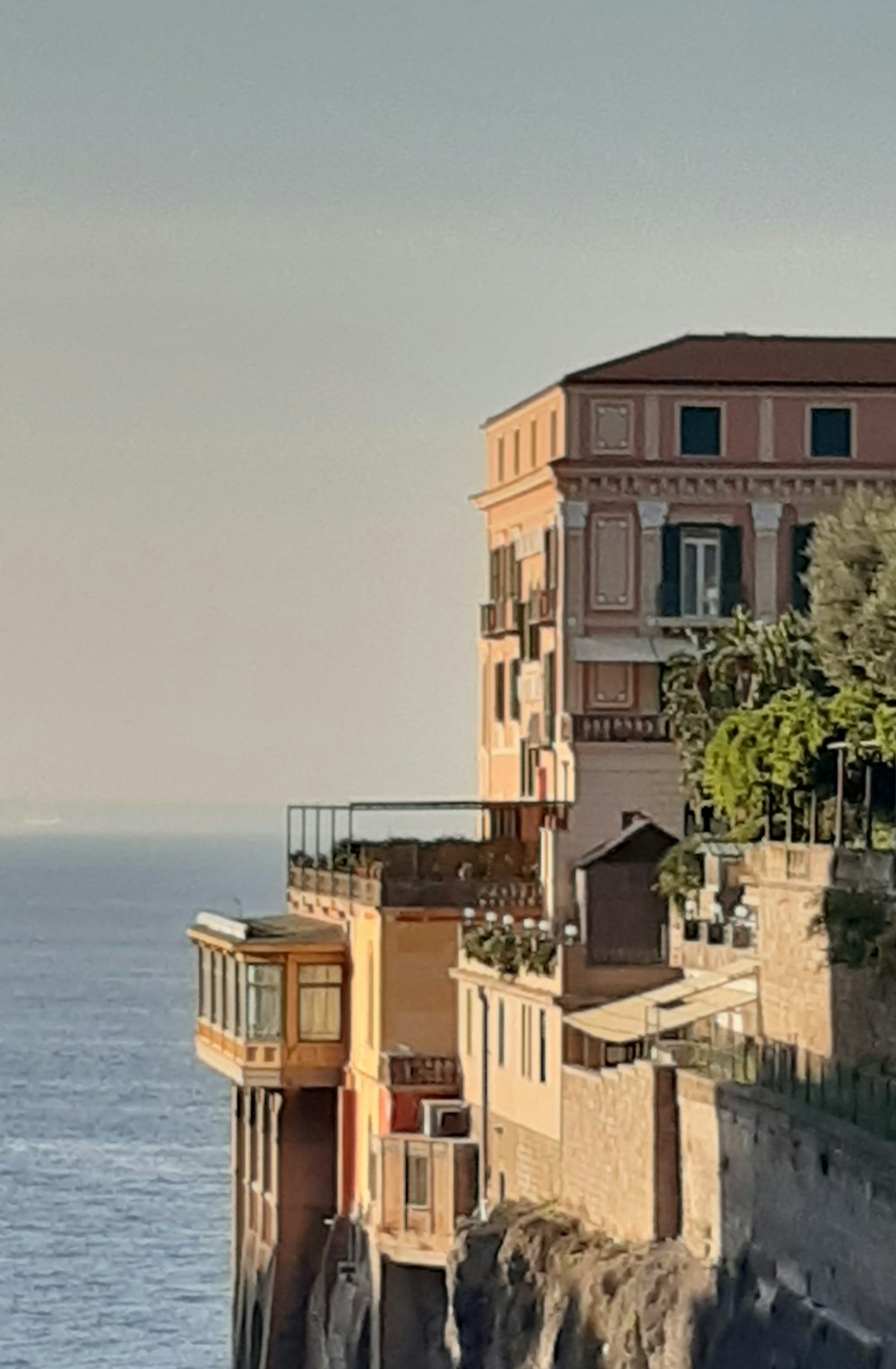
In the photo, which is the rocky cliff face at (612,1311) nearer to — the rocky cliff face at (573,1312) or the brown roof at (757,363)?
the rocky cliff face at (573,1312)

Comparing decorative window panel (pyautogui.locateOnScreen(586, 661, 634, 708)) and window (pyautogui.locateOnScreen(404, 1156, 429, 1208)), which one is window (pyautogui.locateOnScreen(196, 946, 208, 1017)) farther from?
window (pyautogui.locateOnScreen(404, 1156, 429, 1208))

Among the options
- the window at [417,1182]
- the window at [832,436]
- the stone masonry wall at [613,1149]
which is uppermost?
the window at [832,436]

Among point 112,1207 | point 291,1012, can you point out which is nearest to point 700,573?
point 291,1012

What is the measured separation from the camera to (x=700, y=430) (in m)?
84.0

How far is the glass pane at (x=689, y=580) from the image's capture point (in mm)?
83812

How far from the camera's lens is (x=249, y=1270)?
287 feet

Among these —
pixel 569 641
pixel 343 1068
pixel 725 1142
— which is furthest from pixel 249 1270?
pixel 725 1142

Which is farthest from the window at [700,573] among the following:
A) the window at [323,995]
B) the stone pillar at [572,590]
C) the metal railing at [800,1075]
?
the metal railing at [800,1075]

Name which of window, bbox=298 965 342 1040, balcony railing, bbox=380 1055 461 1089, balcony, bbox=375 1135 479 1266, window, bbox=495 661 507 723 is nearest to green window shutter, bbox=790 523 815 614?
window, bbox=495 661 507 723

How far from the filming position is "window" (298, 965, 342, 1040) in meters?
82.7

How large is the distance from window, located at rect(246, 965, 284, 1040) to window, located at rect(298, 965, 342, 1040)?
1.27 feet

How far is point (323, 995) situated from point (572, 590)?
8218 millimetres

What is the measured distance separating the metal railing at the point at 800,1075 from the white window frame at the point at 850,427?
1789 cm

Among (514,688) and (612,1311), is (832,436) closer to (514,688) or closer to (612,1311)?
(514,688)
